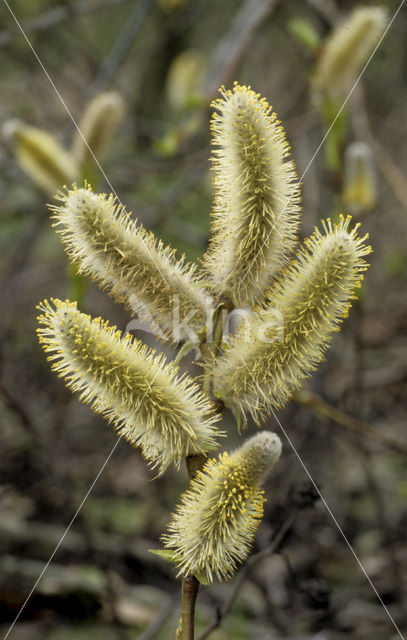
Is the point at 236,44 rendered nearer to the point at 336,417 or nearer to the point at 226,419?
the point at 336,417

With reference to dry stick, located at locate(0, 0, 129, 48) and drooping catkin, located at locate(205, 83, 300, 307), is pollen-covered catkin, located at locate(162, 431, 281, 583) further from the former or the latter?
dry stick, located at locate(0, 0, 129, 48)

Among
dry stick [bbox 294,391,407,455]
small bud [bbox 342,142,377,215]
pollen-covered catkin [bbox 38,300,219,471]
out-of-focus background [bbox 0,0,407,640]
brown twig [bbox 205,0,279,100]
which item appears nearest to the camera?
pollen-covered catkin [bbox 38,300,219,471]

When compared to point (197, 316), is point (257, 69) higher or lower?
higher

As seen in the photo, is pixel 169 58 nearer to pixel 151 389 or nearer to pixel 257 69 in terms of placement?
pixel 257 69

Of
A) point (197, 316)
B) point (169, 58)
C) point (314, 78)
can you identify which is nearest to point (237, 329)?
point (197, 316)

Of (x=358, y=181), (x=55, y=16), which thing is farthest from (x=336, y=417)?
(x=55, y=16)

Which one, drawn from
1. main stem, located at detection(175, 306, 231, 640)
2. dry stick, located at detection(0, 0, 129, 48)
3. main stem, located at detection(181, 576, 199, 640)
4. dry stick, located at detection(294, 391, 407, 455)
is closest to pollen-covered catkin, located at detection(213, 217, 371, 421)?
main stem, located at detection(175, 306, 231, 640)
